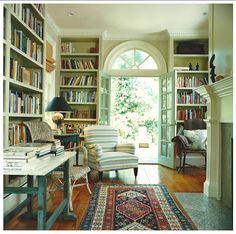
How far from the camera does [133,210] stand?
2742 millimetres

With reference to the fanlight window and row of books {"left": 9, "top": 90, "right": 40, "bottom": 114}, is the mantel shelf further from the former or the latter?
the fanlight window

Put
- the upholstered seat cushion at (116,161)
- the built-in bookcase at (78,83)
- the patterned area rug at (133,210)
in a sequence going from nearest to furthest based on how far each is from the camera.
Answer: the patterned area rug at (133,210) < the upholstered seat cushion at (116,161) < the built-in bookcase at (78,83)

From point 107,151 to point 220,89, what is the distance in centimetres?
233

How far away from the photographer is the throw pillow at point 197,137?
4.84 metres

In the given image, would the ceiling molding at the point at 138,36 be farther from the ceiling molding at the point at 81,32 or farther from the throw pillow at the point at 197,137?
the throw pillow at the point at 197,137

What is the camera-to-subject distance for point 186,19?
4.91 metres

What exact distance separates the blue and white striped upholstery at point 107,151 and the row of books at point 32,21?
5.86 feet

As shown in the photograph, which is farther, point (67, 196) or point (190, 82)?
point (190, 82)

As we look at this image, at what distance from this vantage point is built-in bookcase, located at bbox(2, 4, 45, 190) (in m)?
2.53

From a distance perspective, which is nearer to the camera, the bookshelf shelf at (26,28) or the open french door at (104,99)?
the bookshelf shelf at (26,28)

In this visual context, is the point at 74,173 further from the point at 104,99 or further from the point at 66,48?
the point at 66,48

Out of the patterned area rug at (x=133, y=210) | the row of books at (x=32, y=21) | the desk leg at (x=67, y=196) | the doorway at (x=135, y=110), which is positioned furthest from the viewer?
the doorway at (x=135, y=110)

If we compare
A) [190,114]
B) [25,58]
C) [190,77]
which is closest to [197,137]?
[190,114]

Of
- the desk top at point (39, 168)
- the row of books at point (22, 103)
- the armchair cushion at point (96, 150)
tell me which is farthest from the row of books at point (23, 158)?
the armchair cushion at point (96, 150)
